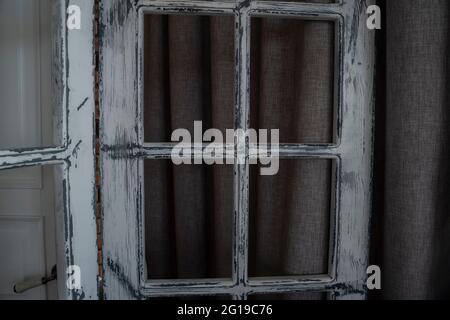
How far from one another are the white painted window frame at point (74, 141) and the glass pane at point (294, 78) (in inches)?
18.3

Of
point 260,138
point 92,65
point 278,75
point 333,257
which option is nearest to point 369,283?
point 333,257

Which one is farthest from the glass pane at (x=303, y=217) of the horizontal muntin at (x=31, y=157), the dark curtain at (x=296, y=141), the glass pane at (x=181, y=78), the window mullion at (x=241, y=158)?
the horizontal muntin at (x=31, y=157)

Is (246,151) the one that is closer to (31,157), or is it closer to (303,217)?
(303,217)

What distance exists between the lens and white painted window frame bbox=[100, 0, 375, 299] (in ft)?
2.69

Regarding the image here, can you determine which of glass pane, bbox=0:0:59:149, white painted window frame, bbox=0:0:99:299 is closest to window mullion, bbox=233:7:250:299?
white painted window frame, bbox=0:0:99:299

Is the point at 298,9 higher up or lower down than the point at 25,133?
higher up

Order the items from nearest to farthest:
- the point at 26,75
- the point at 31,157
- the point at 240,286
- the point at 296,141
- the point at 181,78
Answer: the point at 31,157 → the point at 240,286 → the point at 296,141 → the point at 181,78 → the point at 26,75

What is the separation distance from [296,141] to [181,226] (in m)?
0.42

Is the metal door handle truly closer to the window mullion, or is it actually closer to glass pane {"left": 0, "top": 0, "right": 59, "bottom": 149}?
glass pane {"left": 0, "top": 0, "right": 59, "bottom": 149}

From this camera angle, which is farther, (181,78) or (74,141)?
(181,78)

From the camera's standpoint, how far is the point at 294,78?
3.40ft

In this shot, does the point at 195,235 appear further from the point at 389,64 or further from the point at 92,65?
the point at 389,64

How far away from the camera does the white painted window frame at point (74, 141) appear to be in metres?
0.79

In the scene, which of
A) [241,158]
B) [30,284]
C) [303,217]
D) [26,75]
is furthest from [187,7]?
[30,284]
